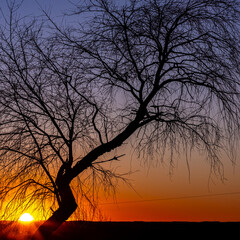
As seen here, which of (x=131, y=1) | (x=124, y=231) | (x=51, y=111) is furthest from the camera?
(x=124, y=231)

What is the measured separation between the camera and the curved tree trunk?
5.13 metres

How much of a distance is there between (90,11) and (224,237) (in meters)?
3.91

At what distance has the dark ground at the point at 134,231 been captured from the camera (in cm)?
517

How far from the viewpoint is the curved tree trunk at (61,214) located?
16.8ft

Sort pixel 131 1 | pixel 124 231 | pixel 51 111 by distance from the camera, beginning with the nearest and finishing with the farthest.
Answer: pixel 131 1, pixel 51 111, pixel 124 231

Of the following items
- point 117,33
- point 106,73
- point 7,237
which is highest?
point 117,33

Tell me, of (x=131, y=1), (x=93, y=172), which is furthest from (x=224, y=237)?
(x=131, y=1)

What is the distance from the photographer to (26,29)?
17.7ft

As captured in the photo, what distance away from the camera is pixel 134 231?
5.87m

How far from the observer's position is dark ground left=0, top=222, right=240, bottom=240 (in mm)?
5168

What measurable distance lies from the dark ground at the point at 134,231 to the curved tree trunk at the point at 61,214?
6.8 inches

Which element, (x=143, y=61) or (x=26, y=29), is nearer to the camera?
(x=143, y=61)

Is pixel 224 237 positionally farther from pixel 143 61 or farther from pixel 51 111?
pixel 51 111

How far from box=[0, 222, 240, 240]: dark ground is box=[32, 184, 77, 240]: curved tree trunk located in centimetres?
17
